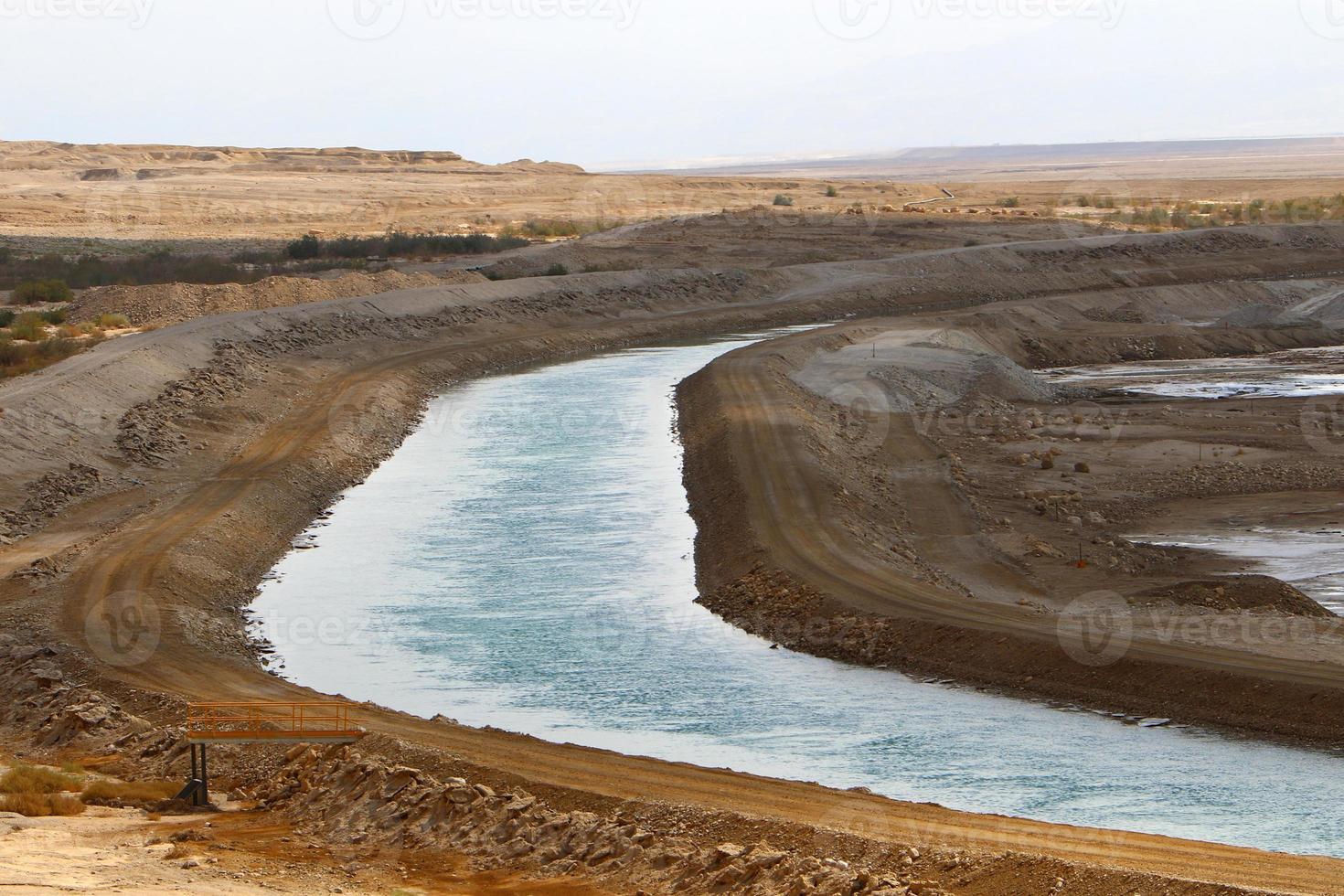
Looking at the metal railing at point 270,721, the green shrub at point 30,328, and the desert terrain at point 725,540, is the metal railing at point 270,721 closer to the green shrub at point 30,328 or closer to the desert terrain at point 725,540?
the desert terrain at point 725,540

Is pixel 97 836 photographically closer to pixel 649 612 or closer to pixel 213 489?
pixel 649 612

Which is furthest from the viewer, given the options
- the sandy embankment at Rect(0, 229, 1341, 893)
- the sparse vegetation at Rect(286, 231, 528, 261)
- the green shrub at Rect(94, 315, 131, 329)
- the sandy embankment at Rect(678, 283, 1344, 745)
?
the sparse vegetation at Rect(286, 231, 528, 261)

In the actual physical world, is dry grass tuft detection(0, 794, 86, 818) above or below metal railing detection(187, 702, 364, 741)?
below

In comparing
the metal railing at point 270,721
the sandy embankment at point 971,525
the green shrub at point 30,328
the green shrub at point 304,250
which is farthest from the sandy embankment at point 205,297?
the metal railing at point 270,721

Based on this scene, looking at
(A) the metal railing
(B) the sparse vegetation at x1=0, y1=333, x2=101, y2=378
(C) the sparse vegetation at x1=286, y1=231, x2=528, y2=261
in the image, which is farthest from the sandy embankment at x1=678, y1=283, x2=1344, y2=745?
(C) the sparse vegetation at x1=286, y1=231, x2=528, y2=261

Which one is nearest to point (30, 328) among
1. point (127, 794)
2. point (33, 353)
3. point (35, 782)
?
point (33, 353)

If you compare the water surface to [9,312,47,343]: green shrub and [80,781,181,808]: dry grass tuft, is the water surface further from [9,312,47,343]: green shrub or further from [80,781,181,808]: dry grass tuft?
[9,312,47,343]: green shrub

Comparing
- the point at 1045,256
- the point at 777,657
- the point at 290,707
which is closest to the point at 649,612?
the point at 777,657
